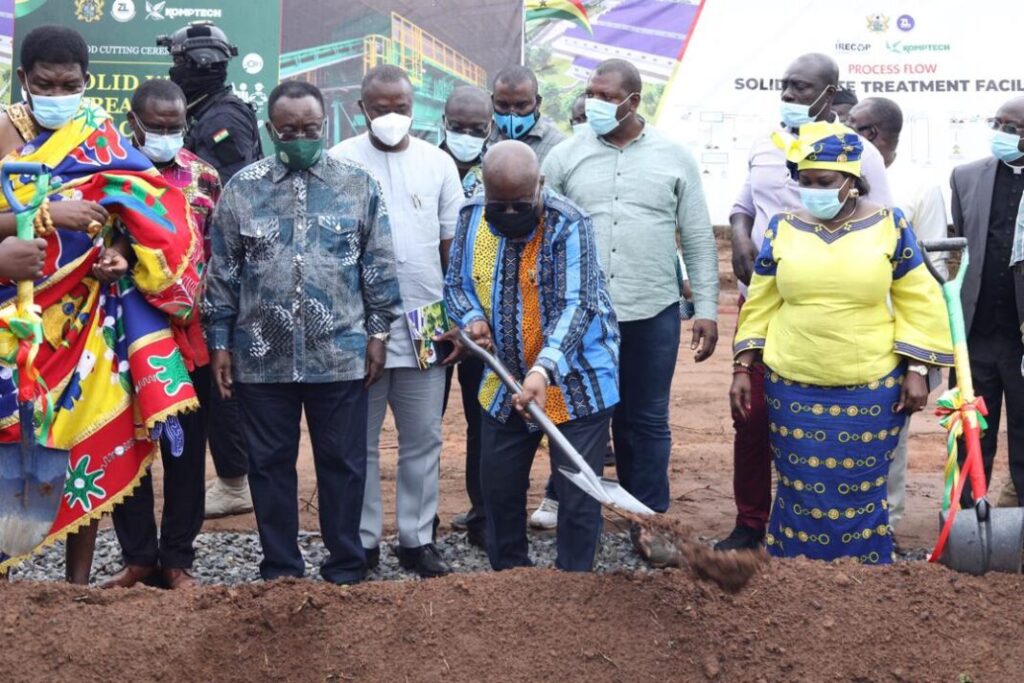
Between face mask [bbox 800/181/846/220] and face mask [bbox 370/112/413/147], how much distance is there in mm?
1684

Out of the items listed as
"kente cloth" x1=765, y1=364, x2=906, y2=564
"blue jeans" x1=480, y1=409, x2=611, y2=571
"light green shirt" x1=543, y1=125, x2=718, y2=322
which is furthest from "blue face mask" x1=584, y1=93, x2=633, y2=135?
"blue jeans" x1=480, y1=409, x2=611, y2=571

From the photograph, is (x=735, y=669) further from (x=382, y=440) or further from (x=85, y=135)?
(x=382, y=440)

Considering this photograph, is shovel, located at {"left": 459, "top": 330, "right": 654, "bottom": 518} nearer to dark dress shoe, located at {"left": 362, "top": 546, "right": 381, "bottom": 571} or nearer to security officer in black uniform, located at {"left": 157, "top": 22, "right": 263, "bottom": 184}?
dark dress shoe, located at {"left": 362, "top": 546, "right": 381, "bottom": 571}

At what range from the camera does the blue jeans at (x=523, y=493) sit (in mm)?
4812

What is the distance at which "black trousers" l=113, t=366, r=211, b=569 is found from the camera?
5355 mm

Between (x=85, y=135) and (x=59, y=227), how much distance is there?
38 cm

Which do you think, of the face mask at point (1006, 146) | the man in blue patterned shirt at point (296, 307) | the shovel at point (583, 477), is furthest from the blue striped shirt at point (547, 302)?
the face mask at point (1006, 146)

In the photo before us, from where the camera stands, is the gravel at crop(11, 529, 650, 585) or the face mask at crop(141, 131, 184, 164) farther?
the gravel at crop(11, 529, 650, 585)

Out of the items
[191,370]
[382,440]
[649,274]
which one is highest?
[649,274]

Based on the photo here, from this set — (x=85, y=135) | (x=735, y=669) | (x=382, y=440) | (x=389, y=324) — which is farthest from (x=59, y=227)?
(x=382, y=440)

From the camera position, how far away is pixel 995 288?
6.05 m

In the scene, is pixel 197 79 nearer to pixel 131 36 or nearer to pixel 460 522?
pixel 460 522

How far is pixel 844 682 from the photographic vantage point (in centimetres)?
388

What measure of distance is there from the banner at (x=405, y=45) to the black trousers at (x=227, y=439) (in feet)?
16.8
